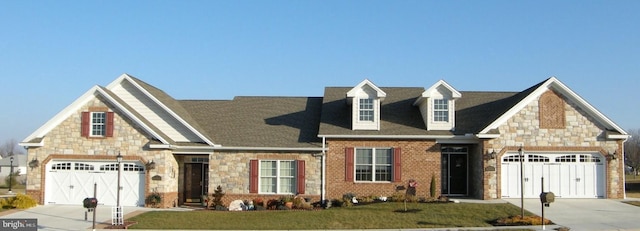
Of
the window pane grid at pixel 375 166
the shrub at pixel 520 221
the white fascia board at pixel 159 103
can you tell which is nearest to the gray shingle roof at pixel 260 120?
the white fascia board at pixel 159 103

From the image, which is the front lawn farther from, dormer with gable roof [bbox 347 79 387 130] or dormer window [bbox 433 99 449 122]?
dormer with gable roof [bbox 347 79 387 130]

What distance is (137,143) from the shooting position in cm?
2666

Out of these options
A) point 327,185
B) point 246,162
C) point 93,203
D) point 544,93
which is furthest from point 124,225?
point 544,93

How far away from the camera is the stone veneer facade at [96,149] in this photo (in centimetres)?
2658

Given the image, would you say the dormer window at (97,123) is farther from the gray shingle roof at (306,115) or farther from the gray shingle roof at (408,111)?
the gray shingle roof at (408,111)

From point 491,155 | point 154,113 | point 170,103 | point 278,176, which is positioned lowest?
point 278,176

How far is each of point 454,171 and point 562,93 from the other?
19.9ft

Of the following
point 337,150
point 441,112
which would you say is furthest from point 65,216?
point 441,112

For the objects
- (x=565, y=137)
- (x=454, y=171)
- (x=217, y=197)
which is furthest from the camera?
(x=454, y=171)

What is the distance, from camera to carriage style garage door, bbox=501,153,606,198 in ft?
88.4

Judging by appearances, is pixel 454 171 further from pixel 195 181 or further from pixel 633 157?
pixel 633 157

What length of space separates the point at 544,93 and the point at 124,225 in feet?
60.1

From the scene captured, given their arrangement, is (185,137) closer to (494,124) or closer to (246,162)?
(246,162)

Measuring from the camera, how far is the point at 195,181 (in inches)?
1171
